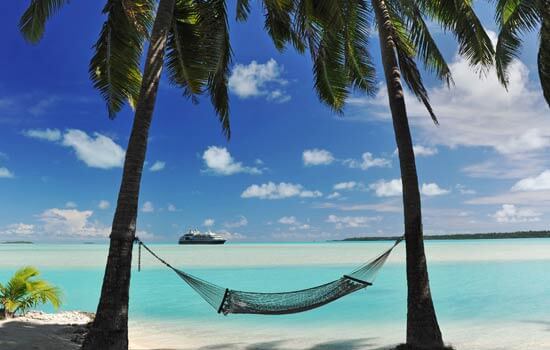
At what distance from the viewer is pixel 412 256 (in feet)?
13.3

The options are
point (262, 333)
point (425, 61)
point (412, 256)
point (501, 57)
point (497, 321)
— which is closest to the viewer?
point (412, 256)

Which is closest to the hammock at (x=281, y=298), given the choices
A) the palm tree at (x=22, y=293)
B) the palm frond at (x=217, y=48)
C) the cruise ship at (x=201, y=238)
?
the palm tree at (x=22, y=293)

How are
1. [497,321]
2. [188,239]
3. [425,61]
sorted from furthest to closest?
[188,239] < [497,321] < [425,61]

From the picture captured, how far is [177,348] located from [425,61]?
14.0 ft

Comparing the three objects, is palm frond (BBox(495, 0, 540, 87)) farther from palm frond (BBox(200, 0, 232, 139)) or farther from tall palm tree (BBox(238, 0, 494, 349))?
palm frond (BBox(200, 0, 232, 139))

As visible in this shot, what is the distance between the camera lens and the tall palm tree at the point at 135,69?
137 inches

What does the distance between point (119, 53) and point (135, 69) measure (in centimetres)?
29

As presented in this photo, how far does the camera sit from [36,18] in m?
5.09

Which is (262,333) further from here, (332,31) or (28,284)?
(332,31)

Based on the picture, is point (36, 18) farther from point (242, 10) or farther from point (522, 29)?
point (522, 29)

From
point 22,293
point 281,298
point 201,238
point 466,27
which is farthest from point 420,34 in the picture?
point 201,238

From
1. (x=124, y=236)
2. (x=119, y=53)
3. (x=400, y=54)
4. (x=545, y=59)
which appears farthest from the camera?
(x=119, y=53)

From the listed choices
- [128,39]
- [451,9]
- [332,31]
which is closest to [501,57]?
[451,9]

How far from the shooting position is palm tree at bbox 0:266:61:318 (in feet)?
17.8
